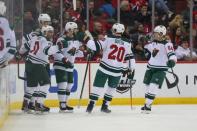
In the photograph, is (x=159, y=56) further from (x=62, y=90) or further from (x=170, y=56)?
(x=62, y=90)

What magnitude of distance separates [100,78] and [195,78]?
2759 mm

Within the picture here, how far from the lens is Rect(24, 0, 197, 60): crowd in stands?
13062 millimetres

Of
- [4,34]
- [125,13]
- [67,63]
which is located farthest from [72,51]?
[125,13]

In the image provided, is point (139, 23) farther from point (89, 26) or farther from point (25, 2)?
point (25, 2)

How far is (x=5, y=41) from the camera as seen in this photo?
354 inches

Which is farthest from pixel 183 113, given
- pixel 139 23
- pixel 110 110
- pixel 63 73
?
pixel 139 23

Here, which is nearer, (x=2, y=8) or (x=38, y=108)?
(x=2, y=8)

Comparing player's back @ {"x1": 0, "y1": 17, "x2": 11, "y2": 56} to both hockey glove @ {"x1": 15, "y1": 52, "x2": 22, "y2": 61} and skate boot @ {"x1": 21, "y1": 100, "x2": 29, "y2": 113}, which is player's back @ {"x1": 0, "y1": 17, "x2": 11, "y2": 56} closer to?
hockey glove @ {"x1": 15, "y1": 52, "x2": 22, "y2": 61}

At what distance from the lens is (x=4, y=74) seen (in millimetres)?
8977

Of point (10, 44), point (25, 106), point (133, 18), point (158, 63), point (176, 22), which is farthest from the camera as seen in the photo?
point (176, 22)

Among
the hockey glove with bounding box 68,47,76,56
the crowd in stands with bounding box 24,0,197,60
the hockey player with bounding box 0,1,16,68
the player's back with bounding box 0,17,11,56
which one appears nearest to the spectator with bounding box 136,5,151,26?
the crowd in stands with bounding box 24,0,197,60

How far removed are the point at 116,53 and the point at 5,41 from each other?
2.33 meters

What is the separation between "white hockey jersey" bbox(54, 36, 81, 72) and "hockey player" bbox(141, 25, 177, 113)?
1.26 metres

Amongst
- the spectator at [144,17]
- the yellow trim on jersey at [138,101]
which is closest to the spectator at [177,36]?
the spectator at [144,17]
